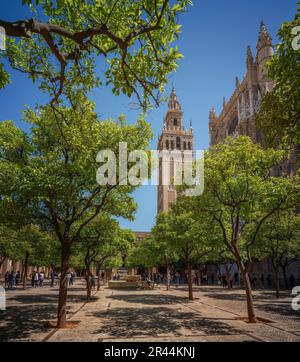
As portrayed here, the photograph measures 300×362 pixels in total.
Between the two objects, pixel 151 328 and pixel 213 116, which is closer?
pixel 151 328

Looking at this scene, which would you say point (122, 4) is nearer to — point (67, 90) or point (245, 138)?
point (67, 90)

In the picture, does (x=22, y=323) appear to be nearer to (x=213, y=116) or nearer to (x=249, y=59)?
(x=249, y=59)

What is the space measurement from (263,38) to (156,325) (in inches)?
2322

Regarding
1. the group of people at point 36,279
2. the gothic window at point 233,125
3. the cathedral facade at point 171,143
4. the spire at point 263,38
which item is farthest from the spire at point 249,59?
the group of people at point 36,279

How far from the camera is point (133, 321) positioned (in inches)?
507

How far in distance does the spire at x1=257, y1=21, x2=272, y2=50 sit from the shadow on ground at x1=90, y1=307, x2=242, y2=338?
5549cm

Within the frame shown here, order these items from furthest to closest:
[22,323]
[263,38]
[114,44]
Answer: [263,38] < [22,323] < [114,44]

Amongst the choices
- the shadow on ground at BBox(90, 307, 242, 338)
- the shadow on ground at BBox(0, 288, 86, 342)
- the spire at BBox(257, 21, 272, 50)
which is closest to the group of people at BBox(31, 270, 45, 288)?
the shadow on ground at BBox(0, 288, 86, 342)

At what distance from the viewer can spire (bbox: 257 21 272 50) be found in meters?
56.1

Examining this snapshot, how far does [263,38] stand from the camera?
56.7 metres

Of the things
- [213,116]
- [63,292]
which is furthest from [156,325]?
[213,116]

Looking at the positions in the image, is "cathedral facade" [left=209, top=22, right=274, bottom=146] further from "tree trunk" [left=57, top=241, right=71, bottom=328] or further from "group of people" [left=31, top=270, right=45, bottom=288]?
"tree trunk" [left=57, top=241, right=71, bottom=328]

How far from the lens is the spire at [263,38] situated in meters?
56.1
